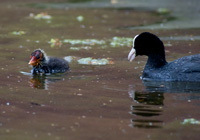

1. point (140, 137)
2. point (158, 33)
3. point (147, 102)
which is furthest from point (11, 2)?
point (140, 137)

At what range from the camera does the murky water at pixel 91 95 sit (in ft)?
20.2

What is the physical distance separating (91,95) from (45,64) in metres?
2.73

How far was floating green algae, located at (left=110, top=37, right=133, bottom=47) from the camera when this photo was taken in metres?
12.8

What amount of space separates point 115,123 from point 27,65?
4688 millimetres

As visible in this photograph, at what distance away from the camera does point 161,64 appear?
952 centimetres

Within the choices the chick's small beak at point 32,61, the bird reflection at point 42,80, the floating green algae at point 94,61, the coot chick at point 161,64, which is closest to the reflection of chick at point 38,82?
the bird reflection at point 42,80

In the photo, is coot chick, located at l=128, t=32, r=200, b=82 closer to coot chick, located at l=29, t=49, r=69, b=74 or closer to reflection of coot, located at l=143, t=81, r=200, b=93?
reflection of coot, located at l=143, t=81, r=200, b=93

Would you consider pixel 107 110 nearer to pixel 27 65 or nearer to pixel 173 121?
pixel 173 121

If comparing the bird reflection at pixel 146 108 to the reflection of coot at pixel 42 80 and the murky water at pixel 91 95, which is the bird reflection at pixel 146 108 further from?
the reflection of coot at pixel 42 80

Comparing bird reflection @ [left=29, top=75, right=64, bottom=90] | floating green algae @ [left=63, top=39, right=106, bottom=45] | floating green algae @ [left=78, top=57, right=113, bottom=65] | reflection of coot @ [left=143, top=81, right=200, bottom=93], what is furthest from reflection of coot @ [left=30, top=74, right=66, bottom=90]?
floating green algae @ [left=63, top=39, right=106, bottom=45]

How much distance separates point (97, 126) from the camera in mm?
6316

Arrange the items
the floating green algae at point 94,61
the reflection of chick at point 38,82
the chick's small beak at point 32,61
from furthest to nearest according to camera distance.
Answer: the floating green algae at point 94,61 < the chick's small beak at point 32,61 < the reflection of chick at point 38,82

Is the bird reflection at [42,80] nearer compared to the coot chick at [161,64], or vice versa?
the bird reflection at [42,80]

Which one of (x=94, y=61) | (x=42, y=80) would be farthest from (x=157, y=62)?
(x=42, y=80)
